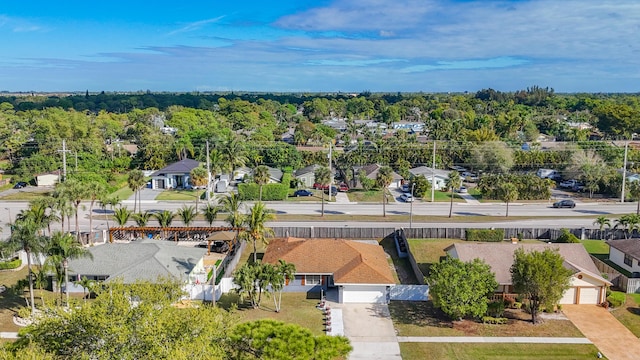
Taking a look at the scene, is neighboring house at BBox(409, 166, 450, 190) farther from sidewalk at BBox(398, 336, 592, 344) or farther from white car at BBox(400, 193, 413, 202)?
sidewalk at BBox(398, 336, 592, 344)

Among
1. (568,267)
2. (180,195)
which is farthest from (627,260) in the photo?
(180,195)

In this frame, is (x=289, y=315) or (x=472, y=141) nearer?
(x=289, y=315)

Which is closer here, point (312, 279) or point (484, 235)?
point (312, 279)

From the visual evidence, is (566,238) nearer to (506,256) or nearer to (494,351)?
(506,256)

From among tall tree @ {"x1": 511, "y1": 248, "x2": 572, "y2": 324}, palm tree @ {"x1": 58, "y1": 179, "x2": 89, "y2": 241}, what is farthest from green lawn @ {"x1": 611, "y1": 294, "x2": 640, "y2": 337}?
palm tree @ {"x1": 58, "y1": 179, "x2": 89, "y2": 241}

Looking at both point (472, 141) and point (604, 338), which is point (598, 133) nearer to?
point (472, 141)

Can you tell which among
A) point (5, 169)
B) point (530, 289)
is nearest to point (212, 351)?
point (530, 289)

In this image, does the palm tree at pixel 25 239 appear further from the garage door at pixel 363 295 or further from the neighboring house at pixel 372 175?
the neighboring house at pixel 372 175
